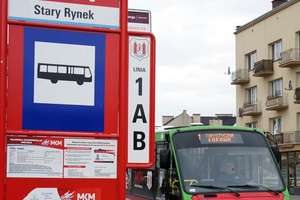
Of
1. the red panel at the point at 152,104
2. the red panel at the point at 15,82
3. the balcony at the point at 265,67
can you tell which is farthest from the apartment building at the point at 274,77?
the red panel at the point at 15,82

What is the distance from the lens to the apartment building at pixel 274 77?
52625 mm

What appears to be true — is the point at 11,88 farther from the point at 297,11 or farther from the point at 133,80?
the point at 297,11

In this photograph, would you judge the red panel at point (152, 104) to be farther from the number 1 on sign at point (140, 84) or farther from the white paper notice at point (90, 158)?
the white paper notice at point (90, 158)

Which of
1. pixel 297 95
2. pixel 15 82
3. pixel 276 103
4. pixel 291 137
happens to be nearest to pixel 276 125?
pixel 276 103

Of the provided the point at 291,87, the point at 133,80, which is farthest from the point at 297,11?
the point at 133,80

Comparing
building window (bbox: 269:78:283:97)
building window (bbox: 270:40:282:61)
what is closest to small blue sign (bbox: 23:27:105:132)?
building window (bbox: 269:78:283:97)

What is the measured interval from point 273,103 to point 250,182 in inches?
1770

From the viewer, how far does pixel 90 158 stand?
390 centimetres

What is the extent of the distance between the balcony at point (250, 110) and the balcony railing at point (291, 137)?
18.3 ft

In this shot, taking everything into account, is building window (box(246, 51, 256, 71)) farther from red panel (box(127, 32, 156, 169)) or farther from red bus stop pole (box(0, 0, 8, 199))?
red bus stop pole (box(0, 0, 8, 199))

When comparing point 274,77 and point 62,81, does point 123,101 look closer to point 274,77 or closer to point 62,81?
point 62,81

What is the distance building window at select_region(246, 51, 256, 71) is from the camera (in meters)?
60.4

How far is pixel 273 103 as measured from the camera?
55281 mm

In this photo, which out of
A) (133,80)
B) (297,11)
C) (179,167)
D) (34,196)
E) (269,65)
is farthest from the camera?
(269,65)
